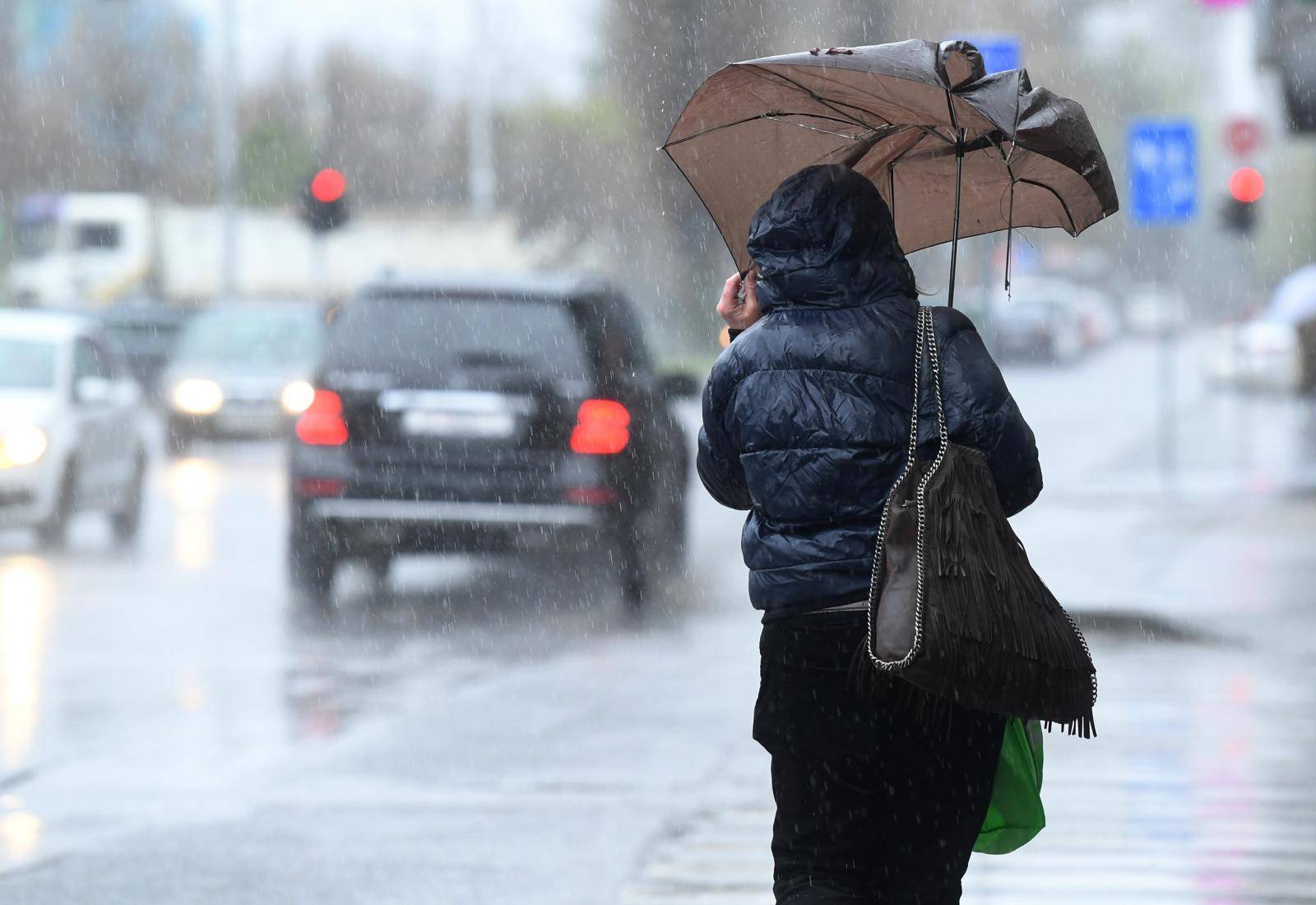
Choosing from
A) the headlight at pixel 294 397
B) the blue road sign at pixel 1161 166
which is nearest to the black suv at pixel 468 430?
the blue road sign at pixel 1161 166

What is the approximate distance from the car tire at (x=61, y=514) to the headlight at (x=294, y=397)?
32.9 ft

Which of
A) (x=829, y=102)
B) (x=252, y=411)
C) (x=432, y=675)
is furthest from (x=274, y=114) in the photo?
(x=829, y=102)

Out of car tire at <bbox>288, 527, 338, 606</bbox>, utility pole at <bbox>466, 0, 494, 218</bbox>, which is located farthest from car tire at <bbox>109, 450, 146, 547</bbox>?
utility pole at <bbox>466, 0, 494, 218</bbox>

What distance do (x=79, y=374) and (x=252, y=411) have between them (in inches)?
422

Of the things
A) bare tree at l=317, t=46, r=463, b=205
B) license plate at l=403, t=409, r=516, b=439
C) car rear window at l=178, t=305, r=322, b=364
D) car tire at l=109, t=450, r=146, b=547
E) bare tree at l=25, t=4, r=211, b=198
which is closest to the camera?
license plate at l=403, t=409, r=516, b=439

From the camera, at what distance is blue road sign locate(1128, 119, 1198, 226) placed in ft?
63.7

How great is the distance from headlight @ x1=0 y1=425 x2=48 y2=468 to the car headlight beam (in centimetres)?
1157

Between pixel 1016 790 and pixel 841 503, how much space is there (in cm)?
62

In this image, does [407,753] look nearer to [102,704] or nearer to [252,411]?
[102,704]

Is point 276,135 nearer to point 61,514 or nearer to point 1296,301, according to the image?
point 1296,301

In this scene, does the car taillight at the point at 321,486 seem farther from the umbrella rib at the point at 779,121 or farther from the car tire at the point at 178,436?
the car tire at the point at 178,436

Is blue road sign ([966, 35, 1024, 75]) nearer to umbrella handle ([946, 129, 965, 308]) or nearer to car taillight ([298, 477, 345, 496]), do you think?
car taillight ([298, 477, 345, 496])

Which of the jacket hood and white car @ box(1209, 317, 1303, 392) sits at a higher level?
the jacket hood

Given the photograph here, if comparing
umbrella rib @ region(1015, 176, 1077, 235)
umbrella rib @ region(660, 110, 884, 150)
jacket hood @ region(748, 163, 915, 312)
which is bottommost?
jacket hood @ region(748, 163, 915, 312)
